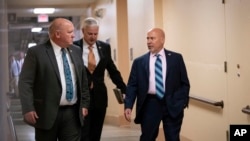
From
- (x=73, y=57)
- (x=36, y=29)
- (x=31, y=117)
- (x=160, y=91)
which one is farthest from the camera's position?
(x=36, y=29)

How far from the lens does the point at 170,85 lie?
4191mm

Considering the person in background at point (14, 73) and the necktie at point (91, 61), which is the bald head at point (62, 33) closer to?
the necktie at point (91, 61)

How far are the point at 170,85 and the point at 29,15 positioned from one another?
23.0 ft

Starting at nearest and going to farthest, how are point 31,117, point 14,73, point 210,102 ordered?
1. point 31,117
2. point 210,102
3. point 14,73

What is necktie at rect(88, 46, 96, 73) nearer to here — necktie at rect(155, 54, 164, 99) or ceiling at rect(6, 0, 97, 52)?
necktie at rect(155, 54, 164, 99)

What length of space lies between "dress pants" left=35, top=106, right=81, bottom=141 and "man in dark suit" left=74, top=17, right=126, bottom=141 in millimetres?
763

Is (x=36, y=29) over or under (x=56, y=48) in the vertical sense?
over

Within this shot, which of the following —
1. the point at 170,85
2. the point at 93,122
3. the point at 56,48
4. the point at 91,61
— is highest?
the point at 56,48

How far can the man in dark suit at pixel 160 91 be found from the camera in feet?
13.7

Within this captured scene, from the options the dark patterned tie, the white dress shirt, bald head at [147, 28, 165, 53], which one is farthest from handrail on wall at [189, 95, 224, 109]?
the dark patterned tie

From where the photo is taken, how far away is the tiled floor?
653 cm

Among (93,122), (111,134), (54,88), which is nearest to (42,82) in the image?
(54,88)

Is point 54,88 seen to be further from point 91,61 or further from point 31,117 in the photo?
point 91,61

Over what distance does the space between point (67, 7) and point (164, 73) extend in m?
7.05
